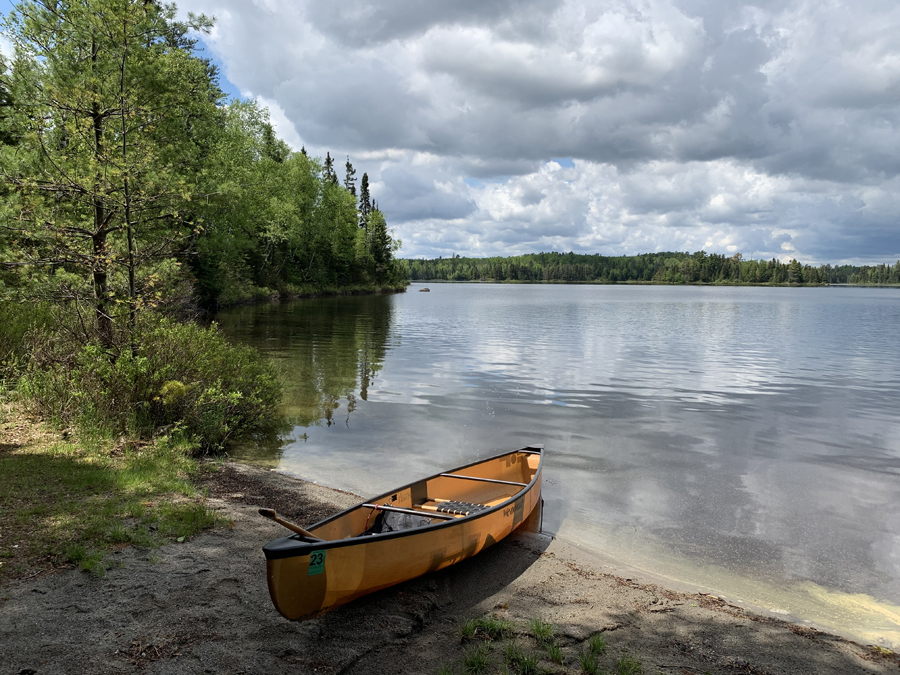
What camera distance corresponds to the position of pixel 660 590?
20.7ft

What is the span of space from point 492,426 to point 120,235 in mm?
9075

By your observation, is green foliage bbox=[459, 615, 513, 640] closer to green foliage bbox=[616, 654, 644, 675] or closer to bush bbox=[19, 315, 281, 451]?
green foliage bbox=[616, 654, 644, 675]

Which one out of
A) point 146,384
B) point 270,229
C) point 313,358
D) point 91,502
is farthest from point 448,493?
point 270,229

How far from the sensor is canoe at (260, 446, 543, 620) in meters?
4.60

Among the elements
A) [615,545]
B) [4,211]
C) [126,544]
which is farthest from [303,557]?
[4,211]

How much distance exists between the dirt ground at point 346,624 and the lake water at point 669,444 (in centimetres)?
138

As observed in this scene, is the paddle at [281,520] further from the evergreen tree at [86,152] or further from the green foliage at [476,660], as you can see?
the evergreen tree at [86,152]

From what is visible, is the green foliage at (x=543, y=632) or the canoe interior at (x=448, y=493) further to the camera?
the canoe interior at (x=448, y=493)

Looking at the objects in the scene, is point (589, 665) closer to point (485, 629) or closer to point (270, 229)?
point (485, 629)

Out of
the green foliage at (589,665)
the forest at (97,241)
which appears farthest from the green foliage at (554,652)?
the forest at (97,241)

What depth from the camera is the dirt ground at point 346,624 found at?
167 inches

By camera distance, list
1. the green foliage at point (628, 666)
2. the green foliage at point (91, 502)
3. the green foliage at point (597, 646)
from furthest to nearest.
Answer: the green foliage at point (91, 502)
the green foliage at point (597, 646)
the green foliage at point (628, 666)

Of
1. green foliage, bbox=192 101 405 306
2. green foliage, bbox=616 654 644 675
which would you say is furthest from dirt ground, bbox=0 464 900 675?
green foliage, bbox=192 101 405 306

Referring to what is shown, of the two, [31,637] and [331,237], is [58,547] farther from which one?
[331,237]
